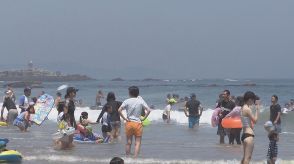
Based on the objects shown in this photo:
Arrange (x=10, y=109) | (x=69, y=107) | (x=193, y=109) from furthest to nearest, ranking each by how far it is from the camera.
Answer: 1. (x=10, y=109)
2. (x=193, y=109)
3. (x=69, y=107)

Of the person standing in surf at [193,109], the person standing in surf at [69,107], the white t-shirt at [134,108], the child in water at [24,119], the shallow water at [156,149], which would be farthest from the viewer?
the person standing in surf at [193,109]

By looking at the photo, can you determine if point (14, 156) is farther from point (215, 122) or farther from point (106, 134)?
point (215, 122)

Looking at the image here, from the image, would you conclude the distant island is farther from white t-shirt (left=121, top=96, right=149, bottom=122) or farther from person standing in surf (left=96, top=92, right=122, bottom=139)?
white t-shirt (left=121, top=96, right=149, bottom=122)

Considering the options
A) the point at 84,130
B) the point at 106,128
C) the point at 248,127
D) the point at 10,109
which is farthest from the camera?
the point at 10,109

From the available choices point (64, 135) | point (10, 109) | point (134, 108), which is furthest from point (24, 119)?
point (134, 108)

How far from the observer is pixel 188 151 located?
13.6 m

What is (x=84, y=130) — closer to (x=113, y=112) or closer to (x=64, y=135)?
(x=113, y=112)

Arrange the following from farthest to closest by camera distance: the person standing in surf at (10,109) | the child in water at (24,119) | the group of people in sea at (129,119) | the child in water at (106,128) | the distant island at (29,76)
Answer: the distant island at (29,76) < the person standing in surf at (10,109) < the child in water at (24,119) < the child in water at (106,128) < the group of people in sea at (129,119)

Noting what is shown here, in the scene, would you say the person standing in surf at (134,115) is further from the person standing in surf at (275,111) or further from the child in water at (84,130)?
the person standing in surf at (275,111)

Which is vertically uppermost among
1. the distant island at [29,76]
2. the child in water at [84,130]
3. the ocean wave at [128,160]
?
the child in water at [84,130]

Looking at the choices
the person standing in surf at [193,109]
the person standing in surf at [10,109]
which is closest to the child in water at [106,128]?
the person standing in surf at [193,109]

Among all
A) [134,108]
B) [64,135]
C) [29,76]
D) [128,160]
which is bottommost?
[29,76]

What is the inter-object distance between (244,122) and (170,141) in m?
6.61

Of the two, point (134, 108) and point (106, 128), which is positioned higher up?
point (134, 108)
